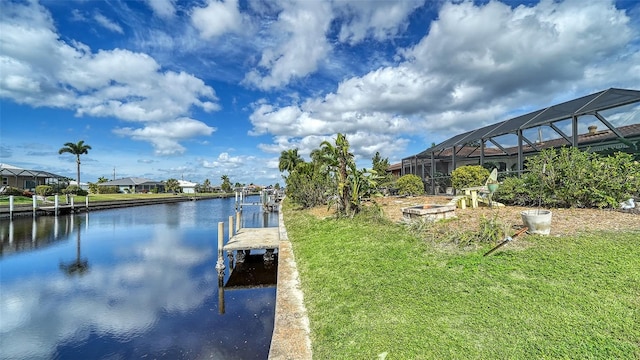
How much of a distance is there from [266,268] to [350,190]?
4.30 m

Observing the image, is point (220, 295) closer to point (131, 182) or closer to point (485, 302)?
point (485, 302)

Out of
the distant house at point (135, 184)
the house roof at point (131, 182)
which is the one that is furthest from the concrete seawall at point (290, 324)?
the house roof at point (131, 182)

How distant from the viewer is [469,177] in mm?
14484

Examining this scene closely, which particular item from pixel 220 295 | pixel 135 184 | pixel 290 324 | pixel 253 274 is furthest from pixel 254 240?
pixel 135 184

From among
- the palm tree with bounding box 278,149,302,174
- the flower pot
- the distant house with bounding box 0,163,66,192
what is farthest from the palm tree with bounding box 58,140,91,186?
the flower pot

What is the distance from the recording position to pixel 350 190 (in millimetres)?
11234

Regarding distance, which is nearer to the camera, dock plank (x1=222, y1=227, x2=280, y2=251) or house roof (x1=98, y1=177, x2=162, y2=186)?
dock plank (x1=222, y1=227, x2=280, y2=251)

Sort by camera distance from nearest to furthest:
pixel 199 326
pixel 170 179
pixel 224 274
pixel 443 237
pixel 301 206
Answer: pixel 443 237, pixel 199 326, pixel 224 274, pixel 301 206, pixel 170 179

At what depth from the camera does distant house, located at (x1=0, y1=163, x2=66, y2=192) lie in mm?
36366

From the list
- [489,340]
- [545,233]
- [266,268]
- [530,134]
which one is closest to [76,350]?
[266,268]

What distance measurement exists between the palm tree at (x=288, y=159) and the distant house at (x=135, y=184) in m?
32.8

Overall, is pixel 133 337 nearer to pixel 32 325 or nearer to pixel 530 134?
pixel 32 325

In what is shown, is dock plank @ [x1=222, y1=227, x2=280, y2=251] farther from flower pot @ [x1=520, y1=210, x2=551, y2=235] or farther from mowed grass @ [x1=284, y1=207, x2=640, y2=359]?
flower pot @ [x1=520, y1=210, x2=551, y2=235]

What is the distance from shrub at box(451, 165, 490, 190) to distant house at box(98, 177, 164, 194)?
61445mm
